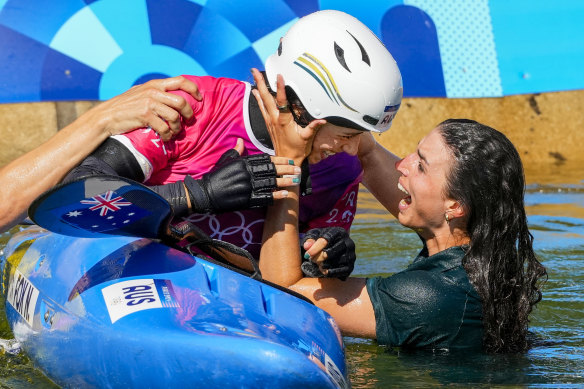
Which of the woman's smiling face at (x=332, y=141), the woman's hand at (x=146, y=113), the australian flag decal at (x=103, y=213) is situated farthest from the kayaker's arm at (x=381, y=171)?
the australian flag decal at (x=103, y=213)

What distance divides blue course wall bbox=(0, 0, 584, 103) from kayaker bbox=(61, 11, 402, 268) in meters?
3.98

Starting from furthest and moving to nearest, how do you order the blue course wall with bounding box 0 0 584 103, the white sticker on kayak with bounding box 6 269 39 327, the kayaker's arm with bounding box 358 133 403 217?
the blue course wall with bounding box 0 0 584 103
the kayaker's arm with bounding box 358 133 403 217
the white sticker on kayak with bounding box 6 269 39 327

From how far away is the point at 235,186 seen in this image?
147 inches

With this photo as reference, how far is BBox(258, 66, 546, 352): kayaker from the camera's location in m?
3.81

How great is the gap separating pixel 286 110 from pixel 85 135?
0.90 meters

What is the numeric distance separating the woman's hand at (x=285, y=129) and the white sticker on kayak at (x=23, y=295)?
4.04 feet

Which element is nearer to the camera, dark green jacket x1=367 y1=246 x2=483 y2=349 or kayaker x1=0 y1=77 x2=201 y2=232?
dark green jacket x1=367 y1=246 x2=483 y2=349

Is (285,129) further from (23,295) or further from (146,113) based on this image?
(23,295)

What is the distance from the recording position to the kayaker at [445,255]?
3.81m

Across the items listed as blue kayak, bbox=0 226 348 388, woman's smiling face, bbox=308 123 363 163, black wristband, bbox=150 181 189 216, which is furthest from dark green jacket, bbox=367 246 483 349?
black wristband, bbox=150 181 189 216

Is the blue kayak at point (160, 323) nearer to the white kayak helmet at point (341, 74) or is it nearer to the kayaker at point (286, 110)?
the kayaker at point (286, 110)

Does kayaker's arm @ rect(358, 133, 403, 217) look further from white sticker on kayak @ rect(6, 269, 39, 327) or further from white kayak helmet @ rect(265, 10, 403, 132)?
white sticker on kayak @ rect(6, 269, 39, 327)

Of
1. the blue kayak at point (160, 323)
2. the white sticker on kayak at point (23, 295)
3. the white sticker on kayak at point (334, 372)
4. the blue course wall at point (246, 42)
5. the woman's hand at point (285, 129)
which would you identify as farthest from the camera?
the blue course wall at point (246, 42)

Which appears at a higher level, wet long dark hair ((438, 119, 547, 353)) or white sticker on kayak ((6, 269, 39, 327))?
wet long dark hair ((438, 119, 547, 353))
